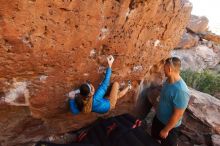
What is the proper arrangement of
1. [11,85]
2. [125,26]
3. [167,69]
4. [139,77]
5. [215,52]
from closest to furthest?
[11,85]
[167,69]
[125,26]
[139,77]
[215,52]

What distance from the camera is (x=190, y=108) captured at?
5.65 metres

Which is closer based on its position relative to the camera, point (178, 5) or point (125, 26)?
point (125, 26)

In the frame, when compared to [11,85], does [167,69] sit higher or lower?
higher

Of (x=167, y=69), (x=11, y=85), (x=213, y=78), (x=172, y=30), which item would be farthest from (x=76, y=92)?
(x=213, y=78)

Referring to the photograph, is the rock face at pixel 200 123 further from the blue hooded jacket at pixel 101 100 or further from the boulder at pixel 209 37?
the boulder at pixel 209 37

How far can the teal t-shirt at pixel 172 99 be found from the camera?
382cm

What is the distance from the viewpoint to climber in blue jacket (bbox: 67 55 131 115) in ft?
13.0

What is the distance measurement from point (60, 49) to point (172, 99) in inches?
63.3

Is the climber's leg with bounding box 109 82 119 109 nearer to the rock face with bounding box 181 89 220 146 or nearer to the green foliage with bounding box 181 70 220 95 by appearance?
the rock face with bounding box 181 89 220 146

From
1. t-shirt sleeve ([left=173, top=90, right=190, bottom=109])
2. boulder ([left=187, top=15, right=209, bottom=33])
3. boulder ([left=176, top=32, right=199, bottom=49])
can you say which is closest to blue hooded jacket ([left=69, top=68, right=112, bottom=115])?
t-shirt sleeve ([left=173, top=90, right=190, bottom=109])

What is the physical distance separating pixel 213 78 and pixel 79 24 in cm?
623

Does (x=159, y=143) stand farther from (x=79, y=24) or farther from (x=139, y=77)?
(x=79, y=24)

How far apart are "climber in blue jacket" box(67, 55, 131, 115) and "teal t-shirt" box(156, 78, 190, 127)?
2.50 feet

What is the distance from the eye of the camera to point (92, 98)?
163 inches
